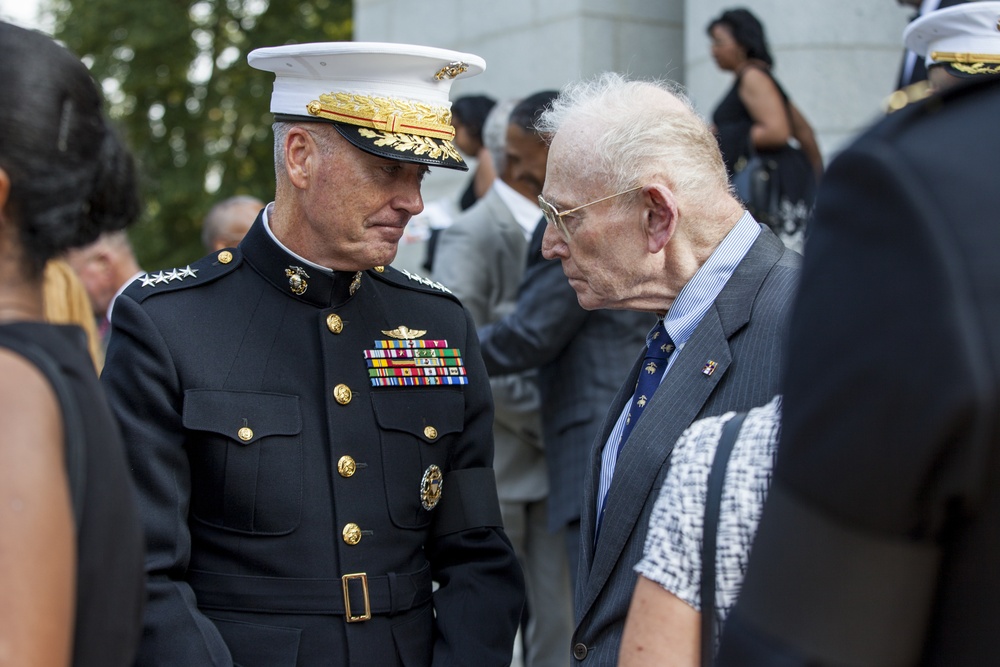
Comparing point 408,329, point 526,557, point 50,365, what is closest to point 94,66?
point 526,557

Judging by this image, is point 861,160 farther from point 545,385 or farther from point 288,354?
point 545,385

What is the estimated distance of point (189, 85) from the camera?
1956cm

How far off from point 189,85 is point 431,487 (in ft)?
58.7

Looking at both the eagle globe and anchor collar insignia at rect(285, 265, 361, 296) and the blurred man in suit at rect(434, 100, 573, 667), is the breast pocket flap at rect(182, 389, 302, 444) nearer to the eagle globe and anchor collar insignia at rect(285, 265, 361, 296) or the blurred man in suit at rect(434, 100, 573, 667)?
the eagle globe and anchor collar insignia at rect(285, 265, 361, 296)

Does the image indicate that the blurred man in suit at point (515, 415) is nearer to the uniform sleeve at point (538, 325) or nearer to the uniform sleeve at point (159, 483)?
the uniform sleeve at point (538, 325)

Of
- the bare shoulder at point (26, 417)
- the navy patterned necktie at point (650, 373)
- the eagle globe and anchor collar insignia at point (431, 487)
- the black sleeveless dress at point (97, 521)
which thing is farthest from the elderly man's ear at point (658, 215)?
the bare shoulder at point (26, 417)

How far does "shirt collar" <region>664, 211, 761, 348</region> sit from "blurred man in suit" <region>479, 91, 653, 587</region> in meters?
1.83

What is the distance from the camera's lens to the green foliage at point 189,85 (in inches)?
723

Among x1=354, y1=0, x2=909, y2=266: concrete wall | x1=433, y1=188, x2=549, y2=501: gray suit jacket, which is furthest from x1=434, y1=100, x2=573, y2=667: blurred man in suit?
x1=354, y1=0, x2=909, y2=266: concrete wall

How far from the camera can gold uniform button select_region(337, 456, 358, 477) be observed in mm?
2676

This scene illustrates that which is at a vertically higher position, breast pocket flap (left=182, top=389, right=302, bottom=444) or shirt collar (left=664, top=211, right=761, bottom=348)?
shirt collar (left=664, top=211, right=761, bottom=348)

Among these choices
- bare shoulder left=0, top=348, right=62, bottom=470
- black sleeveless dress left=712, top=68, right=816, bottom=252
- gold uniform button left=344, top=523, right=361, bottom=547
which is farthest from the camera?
black sleeveless dress left=712, top=68, right=816, bottom=252

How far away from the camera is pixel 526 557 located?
203 inches

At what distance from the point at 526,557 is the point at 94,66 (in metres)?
15.7
